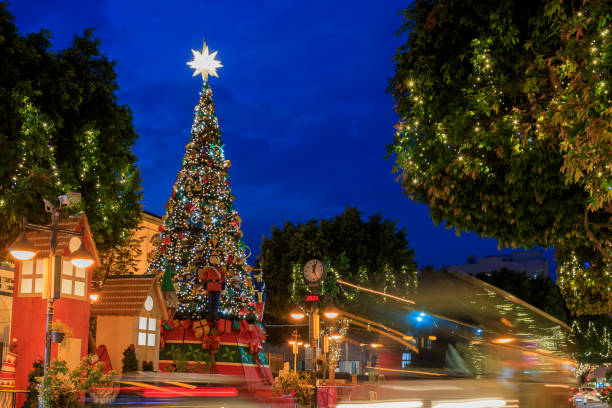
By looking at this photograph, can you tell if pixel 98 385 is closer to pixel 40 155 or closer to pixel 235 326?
pixel 40 155

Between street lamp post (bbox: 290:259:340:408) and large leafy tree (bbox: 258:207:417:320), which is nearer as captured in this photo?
street lamp post (bbox: 290:259:340:408)

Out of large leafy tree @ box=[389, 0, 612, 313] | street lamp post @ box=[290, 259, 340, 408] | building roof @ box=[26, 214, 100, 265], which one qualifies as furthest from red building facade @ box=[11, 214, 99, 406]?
large leafy tree @ box=[389, 0, 612, 313]

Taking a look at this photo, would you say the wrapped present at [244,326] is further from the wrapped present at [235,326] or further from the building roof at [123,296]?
the building roof at [123,296]

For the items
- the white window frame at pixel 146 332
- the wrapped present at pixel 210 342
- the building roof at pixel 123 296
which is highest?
the building roof at pixel 123 296

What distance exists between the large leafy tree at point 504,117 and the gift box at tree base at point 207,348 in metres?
14.1

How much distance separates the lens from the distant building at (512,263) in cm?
8912

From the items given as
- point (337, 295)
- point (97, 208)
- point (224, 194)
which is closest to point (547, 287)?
point (337, 295)

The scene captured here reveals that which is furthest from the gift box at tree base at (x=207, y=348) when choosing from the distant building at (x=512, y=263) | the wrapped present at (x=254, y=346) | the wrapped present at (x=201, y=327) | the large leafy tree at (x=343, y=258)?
the distant building at (x=512, y=263)

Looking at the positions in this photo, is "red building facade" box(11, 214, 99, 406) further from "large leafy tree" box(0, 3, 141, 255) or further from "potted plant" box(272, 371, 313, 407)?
"potted plant" box(272, 371, 313, 407)

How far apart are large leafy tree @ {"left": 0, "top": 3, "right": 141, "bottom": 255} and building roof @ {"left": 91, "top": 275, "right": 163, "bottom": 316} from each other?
2.60m

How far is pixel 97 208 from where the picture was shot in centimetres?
2091

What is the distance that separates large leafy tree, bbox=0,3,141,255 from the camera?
719 inches

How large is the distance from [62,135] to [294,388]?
10.9 m

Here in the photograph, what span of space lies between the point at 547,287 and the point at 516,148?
46398mm
